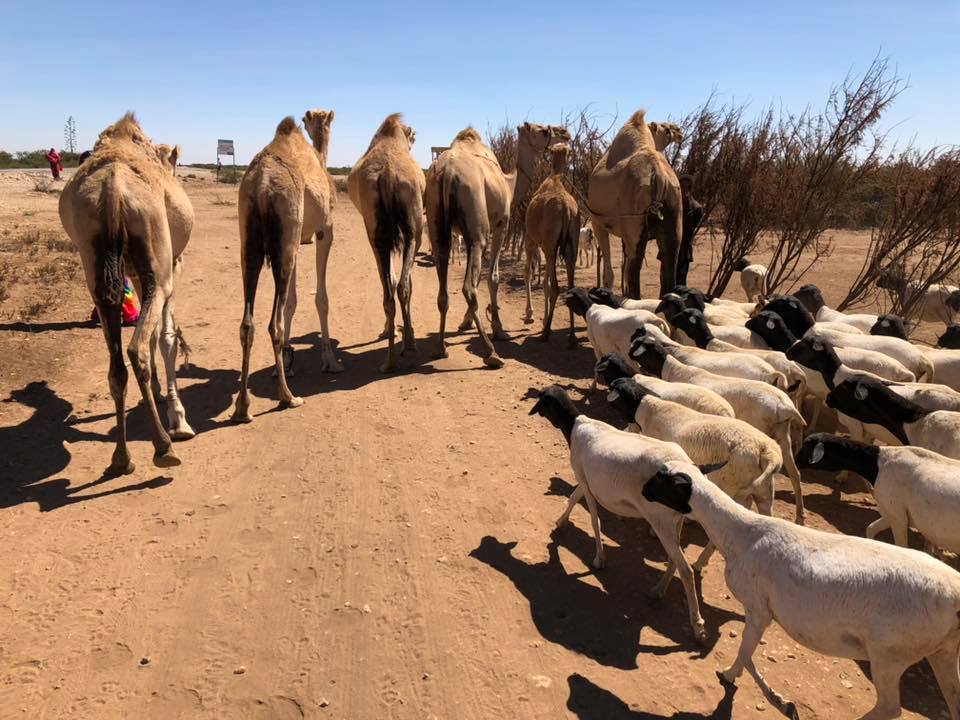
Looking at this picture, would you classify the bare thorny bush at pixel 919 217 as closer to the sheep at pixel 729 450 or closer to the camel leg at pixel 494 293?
the camel leg at pixel 494 293

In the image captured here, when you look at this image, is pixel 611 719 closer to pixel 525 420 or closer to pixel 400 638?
pixel 400 638

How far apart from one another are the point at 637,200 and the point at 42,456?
26.2ft

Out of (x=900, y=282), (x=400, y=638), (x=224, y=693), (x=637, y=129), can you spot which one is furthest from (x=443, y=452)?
(x=900, y=282)

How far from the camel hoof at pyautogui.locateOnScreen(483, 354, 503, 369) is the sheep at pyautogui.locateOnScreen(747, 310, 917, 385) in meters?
3.16

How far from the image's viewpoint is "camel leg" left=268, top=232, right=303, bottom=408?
744cm

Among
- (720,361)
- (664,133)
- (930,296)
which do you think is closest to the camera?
(720,361)

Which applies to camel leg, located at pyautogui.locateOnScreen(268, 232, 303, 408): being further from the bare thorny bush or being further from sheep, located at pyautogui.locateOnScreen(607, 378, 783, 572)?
the bare thorny bush

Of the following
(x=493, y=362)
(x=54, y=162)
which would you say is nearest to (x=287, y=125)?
(x=493, y=362)

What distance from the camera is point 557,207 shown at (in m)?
10.6

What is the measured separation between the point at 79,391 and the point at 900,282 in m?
→ 11.4

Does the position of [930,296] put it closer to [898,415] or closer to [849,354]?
[849,354]

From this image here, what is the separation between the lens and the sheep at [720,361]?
20.0 feet

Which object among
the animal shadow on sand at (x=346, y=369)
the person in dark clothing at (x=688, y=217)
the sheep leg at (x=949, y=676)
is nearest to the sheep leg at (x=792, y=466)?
the sheep leg at (x=949, y=676)

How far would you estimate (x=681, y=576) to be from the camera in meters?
4.22
